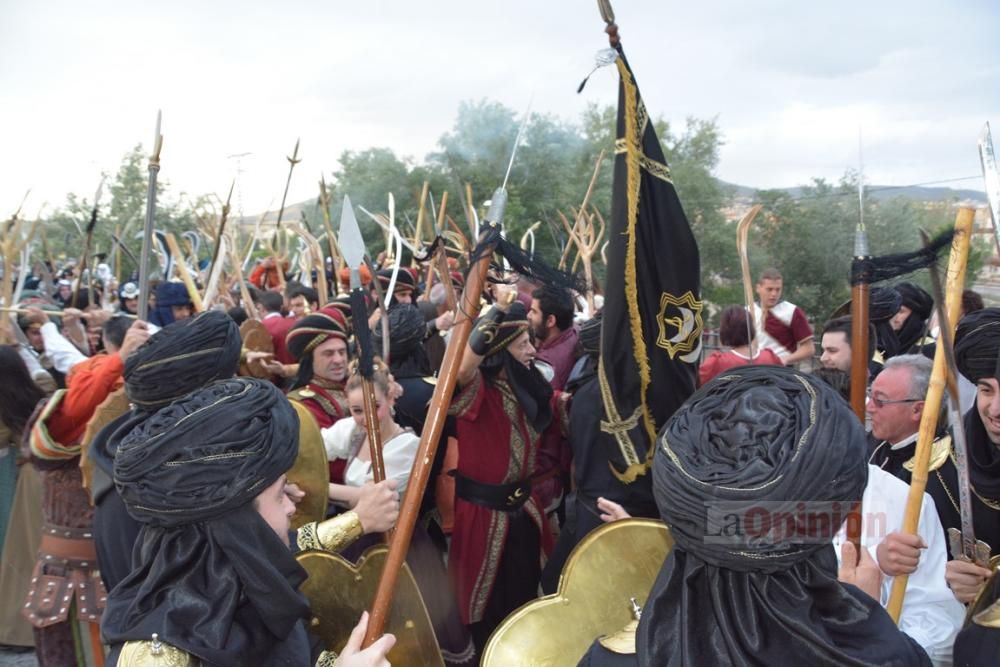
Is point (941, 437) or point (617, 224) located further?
point (941, 437)

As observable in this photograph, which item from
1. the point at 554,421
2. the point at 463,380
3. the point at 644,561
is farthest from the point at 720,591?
the point at 554,421

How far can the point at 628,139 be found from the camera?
88.0 inches

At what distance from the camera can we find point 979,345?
2.71 metres

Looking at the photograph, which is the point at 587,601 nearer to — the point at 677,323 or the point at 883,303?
the point at 677,323

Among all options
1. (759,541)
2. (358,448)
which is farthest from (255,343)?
(759,541)

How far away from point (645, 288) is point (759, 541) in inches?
45.9

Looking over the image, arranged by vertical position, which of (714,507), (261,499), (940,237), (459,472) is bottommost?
(459,472)

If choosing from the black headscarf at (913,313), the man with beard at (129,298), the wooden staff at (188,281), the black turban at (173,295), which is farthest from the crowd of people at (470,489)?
the man with beard at (129,298)

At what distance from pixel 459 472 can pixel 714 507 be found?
7.98 feet

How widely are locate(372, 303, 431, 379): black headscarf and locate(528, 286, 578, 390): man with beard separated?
4.41 feet

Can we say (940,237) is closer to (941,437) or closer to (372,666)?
(941,437)

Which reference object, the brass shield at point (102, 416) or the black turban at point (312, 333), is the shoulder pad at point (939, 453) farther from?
the brass shield at point (102, 416)

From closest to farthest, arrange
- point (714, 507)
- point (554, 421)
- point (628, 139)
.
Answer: point (714, 507)
point (628, 139)
point (554, 421)

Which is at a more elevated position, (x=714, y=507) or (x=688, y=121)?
(x=688, y=121)
